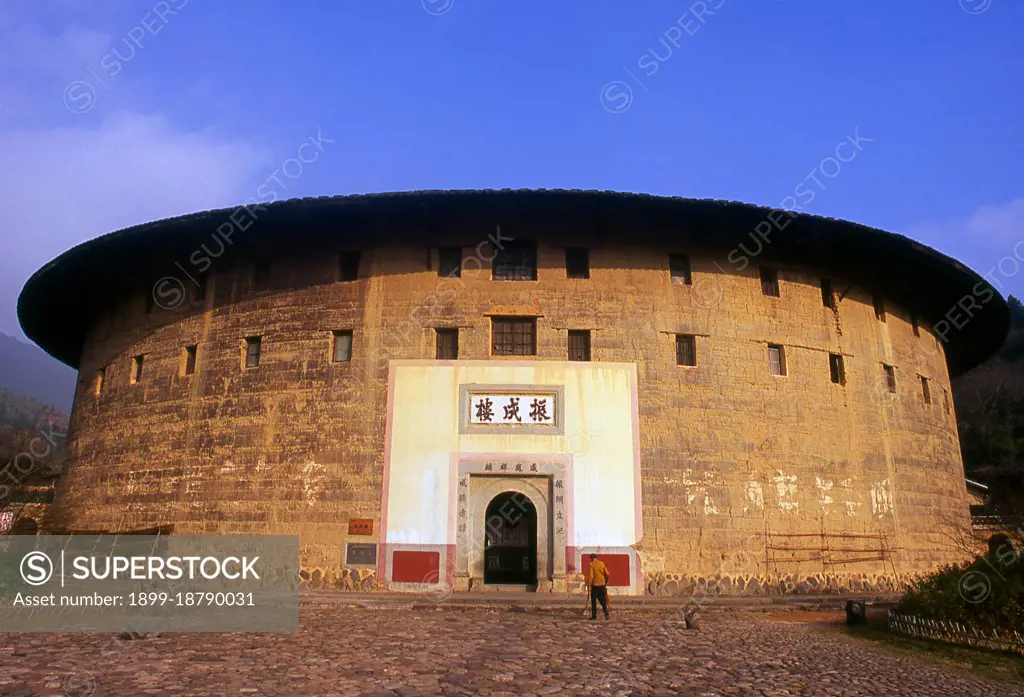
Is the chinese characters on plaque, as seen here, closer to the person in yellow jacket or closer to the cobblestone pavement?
the person in yellow jacket

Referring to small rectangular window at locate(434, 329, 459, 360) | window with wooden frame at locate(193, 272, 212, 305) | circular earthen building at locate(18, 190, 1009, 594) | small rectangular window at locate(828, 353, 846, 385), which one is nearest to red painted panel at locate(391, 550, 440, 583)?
circular earthen building at locate(18, 190, 1009, 594)

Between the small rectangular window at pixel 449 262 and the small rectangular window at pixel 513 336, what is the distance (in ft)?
4.44

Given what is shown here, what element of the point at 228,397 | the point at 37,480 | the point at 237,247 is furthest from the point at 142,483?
the point at 37,480

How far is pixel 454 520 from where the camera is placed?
13242 millimetres

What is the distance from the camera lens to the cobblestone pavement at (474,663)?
5715 mm

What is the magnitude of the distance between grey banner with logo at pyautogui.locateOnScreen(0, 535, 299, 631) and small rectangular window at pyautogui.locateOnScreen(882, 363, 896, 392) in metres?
13.4

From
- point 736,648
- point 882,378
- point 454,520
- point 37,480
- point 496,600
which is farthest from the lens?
point 37,480

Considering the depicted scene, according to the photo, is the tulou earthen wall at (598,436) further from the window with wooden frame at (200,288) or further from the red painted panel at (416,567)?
the red painted panel at (416,567)

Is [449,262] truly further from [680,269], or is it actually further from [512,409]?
[680,269]

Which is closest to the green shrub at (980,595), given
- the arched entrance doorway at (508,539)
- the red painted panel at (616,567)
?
the red painted panel at (616,567)

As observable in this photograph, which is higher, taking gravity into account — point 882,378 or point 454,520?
point 882,378

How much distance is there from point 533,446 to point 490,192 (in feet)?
16.7

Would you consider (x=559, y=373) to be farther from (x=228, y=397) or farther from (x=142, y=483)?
(x=142, y=483)

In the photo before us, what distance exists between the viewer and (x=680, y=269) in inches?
603
